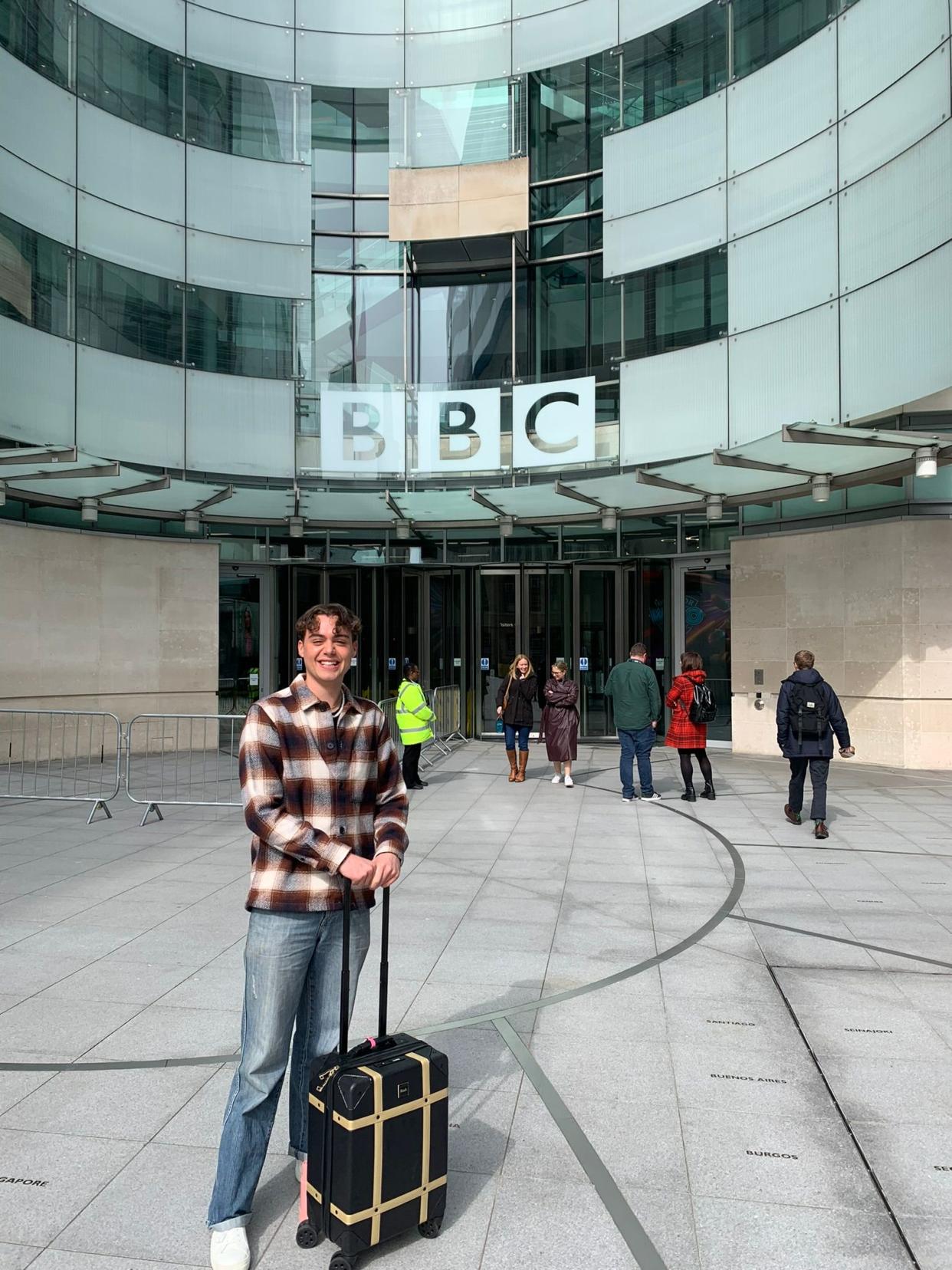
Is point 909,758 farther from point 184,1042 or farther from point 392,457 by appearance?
point 184,1042

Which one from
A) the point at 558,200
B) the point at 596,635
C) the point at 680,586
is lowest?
the point at 596,635

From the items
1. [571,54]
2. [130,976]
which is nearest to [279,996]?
[130,976]

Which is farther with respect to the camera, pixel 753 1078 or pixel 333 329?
pixel 333 329

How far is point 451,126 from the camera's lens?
18188 mm

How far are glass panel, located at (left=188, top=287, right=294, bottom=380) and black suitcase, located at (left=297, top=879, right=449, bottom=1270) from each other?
16.6 m

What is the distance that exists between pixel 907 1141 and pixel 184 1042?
3.15 meters

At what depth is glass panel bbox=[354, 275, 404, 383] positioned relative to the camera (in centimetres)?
1830

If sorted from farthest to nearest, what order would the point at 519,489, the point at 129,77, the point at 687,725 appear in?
the point at 129,77
the point at 519,489
the point at 687,725

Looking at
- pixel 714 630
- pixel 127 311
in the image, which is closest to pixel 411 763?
pixel 714 630

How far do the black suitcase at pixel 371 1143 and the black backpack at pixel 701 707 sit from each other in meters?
8.91

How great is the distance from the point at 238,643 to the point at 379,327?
7.09 metres

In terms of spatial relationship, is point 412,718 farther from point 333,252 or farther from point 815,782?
point 333,252

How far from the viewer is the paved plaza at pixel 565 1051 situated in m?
2.91

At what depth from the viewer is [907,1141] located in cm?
347
